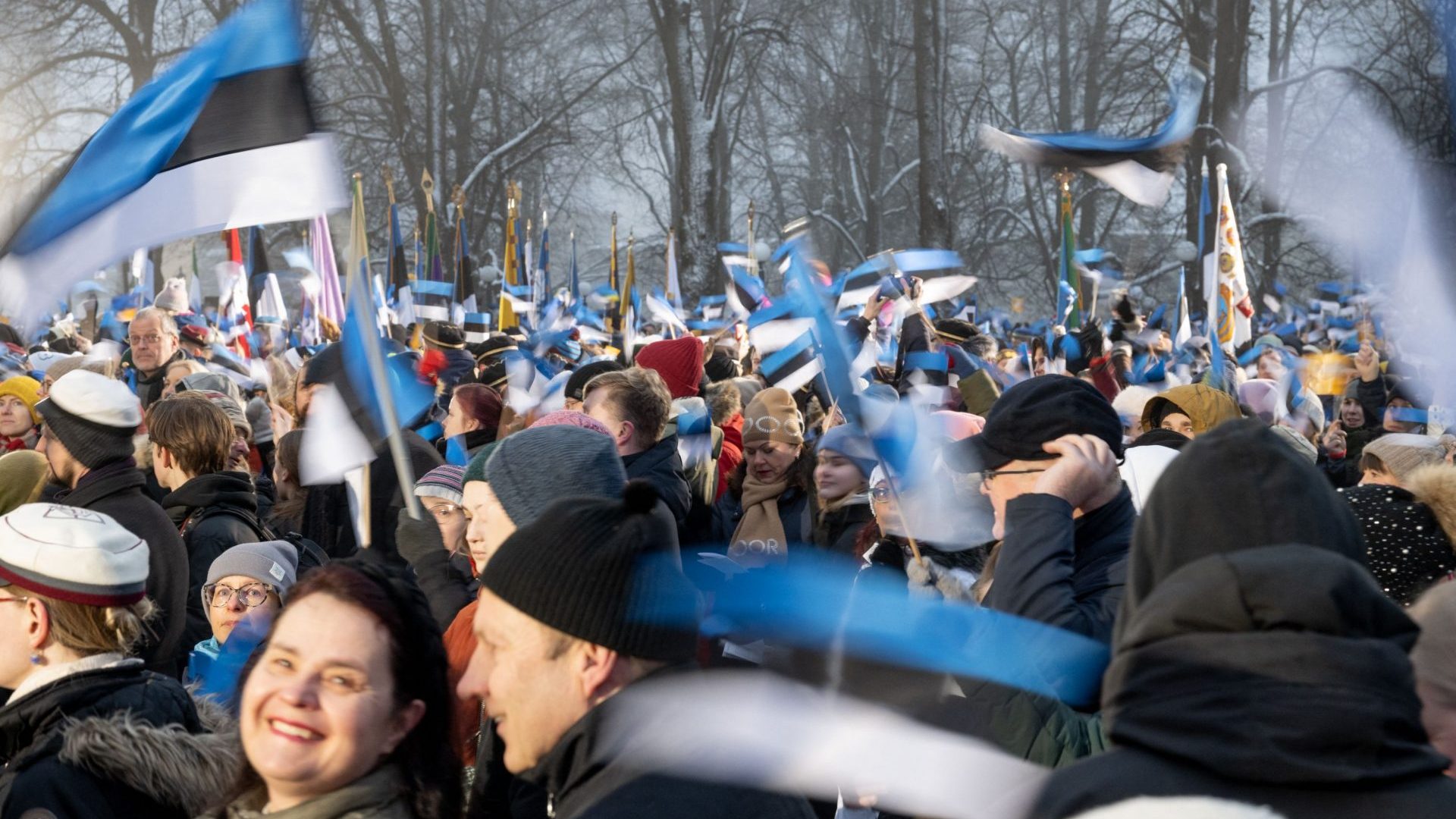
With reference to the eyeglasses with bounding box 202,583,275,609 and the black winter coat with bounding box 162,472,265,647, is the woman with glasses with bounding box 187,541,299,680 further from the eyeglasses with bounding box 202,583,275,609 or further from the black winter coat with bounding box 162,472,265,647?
the black winter coat with bounding box 162,472,265,647

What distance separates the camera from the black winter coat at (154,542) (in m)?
4.27

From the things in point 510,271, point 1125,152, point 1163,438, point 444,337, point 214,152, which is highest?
point 214,152

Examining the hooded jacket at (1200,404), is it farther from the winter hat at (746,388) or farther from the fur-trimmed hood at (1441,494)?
the winter hat at (746,388)

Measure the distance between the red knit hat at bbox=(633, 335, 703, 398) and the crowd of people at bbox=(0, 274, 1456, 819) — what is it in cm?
2

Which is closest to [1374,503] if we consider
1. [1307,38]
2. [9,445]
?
[9,445]

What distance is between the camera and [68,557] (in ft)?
10.0

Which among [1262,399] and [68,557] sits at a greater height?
[68,557]

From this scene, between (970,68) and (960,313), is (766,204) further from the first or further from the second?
(960,313)

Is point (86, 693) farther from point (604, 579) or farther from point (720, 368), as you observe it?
point (720, 368)

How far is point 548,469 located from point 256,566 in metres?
1.43

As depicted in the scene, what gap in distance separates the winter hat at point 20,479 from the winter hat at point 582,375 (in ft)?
6.75

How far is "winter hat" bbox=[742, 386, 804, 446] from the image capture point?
5859 mm

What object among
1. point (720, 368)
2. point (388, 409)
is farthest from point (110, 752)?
point (720, 368)

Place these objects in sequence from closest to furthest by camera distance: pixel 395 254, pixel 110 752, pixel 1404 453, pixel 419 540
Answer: pixel 110 752 < pixel 419 540 < pixel 1404 453 < pixel 395 254
